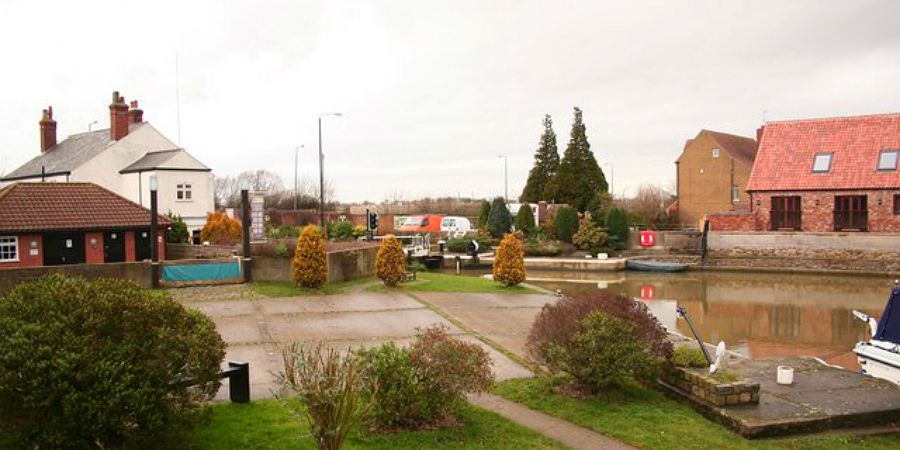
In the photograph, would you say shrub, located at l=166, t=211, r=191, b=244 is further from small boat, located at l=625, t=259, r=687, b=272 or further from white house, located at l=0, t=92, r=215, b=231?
small boat, located at l=625, t=259, r=687, b=272

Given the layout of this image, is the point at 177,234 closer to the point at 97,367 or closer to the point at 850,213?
the point at 97,367

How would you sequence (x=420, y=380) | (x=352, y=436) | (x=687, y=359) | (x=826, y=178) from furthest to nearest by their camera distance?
(x=826, y=178) < (x=687, y=359) < (x=420, y=380) < (x=352, y=436)

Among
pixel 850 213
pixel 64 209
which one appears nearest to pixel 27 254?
pixel 64 209

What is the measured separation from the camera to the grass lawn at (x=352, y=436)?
7914 millimetres

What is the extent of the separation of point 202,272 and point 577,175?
37610mm

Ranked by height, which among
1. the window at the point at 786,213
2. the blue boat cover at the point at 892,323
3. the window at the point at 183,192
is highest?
the window at the point at 183,192

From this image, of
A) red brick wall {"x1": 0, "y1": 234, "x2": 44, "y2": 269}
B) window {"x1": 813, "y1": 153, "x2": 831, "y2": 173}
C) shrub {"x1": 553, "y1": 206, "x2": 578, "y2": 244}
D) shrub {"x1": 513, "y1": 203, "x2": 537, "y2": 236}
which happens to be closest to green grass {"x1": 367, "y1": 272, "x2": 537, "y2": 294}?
red brick wall {"x1": 0, "y1": 234, "x2": 44, "y2": 269}

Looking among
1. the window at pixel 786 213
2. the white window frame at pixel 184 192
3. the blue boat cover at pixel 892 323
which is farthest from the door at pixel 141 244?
the window at pixel 786 213

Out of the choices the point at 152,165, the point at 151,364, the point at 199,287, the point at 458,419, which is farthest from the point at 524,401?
the point at 152,165

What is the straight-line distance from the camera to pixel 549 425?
358 inches

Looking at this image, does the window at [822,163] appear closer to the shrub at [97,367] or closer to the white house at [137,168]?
the white house at [137,168]

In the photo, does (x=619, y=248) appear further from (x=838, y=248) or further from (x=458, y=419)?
(x=458, y=419)

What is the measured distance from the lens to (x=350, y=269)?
80.3 ft

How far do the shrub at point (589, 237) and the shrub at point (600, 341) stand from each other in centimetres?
3187
